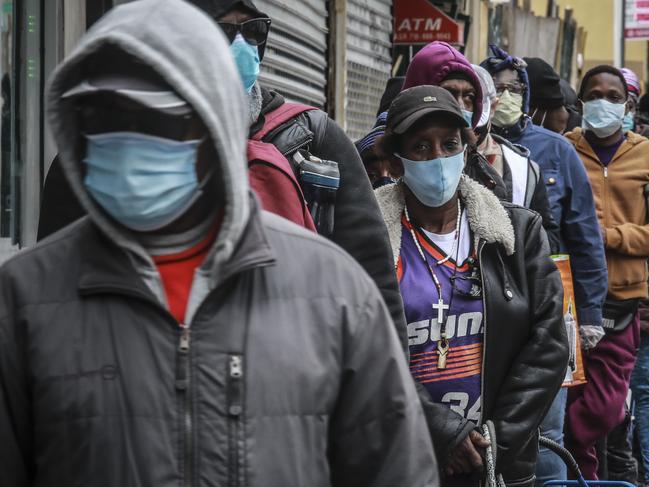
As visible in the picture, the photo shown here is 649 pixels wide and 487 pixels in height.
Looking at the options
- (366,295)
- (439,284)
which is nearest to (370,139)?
(439,284)

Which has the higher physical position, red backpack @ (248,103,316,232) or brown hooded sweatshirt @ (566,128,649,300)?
red backpack @ (248,103,316,232)

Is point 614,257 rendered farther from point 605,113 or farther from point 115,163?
point 115,163

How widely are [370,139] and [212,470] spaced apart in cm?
380

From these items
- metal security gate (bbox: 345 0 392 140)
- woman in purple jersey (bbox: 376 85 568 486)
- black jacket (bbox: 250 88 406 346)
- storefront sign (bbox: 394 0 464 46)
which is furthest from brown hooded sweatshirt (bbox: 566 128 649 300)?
storefront sign (bbox: 394 0 464 46)

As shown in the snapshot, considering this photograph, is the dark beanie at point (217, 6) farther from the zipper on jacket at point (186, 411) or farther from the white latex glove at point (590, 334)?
the white latex glove at point (590, 334)

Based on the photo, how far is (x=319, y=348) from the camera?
2.46 m

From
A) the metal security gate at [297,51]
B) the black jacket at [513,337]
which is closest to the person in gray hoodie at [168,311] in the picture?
the black jacket at [513,337]

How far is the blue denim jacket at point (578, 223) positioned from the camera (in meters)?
6.69

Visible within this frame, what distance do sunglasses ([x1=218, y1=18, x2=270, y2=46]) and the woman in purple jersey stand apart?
104cm

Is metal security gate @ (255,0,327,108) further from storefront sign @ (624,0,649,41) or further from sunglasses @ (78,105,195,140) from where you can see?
storefront sign @ (624,0,649,41)

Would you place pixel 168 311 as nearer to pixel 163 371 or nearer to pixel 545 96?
pixel 163 371

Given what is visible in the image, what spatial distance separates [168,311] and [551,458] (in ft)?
11.6

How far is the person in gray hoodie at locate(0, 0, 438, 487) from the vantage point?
93.1 inches

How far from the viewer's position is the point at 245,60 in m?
3.70
